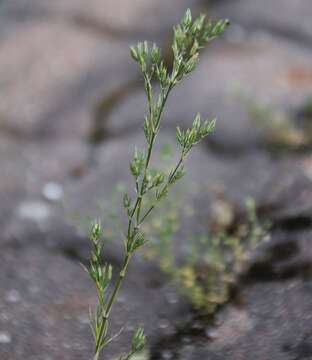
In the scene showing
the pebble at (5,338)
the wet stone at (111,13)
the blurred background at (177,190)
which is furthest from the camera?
the wet stone at (111,13)

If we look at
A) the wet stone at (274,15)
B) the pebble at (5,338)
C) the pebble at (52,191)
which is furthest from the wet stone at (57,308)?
the wet stone at (274,15)

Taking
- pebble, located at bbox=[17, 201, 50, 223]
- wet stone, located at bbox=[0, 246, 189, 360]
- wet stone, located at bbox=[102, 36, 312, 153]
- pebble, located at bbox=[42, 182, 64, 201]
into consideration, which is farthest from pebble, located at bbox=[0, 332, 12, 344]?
wet stone, located at bbox=[102, 36, 312, 153]

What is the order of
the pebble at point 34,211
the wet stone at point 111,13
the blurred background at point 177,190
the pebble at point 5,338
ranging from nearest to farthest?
the pebble at point 5,338 → the blurred background at point 177,190 → the pebble at point 34,211 → the wet stone at point 111,13

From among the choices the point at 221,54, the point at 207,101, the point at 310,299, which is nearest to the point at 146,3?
the point at 221,54

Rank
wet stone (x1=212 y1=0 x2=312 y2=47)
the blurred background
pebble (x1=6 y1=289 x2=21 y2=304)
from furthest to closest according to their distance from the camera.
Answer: wet stone (x1=212 y1=0 x2=312 y2=47)
pebble (x1=6 y1=289 x2=21 y2=304)
the blurred background

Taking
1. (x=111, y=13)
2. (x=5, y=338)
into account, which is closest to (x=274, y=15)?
(x=111, y=13)

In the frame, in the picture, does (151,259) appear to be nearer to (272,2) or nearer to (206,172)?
(206,172)

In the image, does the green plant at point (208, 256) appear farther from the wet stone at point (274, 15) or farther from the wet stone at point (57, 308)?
the wet stone at point (274, 15)

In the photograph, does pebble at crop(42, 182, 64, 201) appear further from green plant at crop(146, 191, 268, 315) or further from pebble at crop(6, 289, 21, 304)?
pebble at crop(6, 289, 21, 304)
